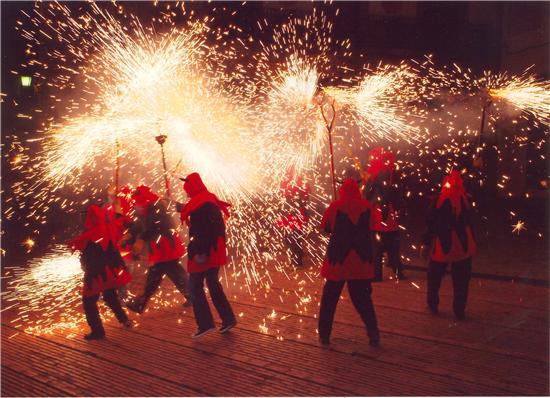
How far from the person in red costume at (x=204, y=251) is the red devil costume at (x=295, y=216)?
312 cm

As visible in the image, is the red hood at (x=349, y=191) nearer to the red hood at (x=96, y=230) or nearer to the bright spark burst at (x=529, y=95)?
the red hood at (x=96, y=230)

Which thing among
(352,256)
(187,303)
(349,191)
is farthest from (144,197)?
(352,256)

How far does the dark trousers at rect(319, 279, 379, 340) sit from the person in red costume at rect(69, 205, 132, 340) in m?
2.19

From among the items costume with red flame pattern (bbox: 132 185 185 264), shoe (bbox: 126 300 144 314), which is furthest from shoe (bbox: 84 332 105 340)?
costume with red flame pattern (bbox: 132 185 185 264)

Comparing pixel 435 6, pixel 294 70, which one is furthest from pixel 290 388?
pixel 435 6

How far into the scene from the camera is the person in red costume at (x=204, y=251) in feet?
19.0

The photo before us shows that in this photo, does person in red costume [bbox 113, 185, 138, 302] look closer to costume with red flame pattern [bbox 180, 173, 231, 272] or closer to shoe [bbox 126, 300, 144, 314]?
shoe [bbox 126, 300, 144, 314]

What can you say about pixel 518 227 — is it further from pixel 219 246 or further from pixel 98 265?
pixel 98 265

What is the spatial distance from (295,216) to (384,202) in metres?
1.61

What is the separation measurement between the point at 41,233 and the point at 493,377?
1151 cm

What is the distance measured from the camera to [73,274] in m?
8.70

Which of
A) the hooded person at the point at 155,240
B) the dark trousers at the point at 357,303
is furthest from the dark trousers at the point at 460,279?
the hooded person at the point at 155,240

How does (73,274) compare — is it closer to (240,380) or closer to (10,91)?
(240,380)

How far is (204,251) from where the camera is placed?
5.80 meters
